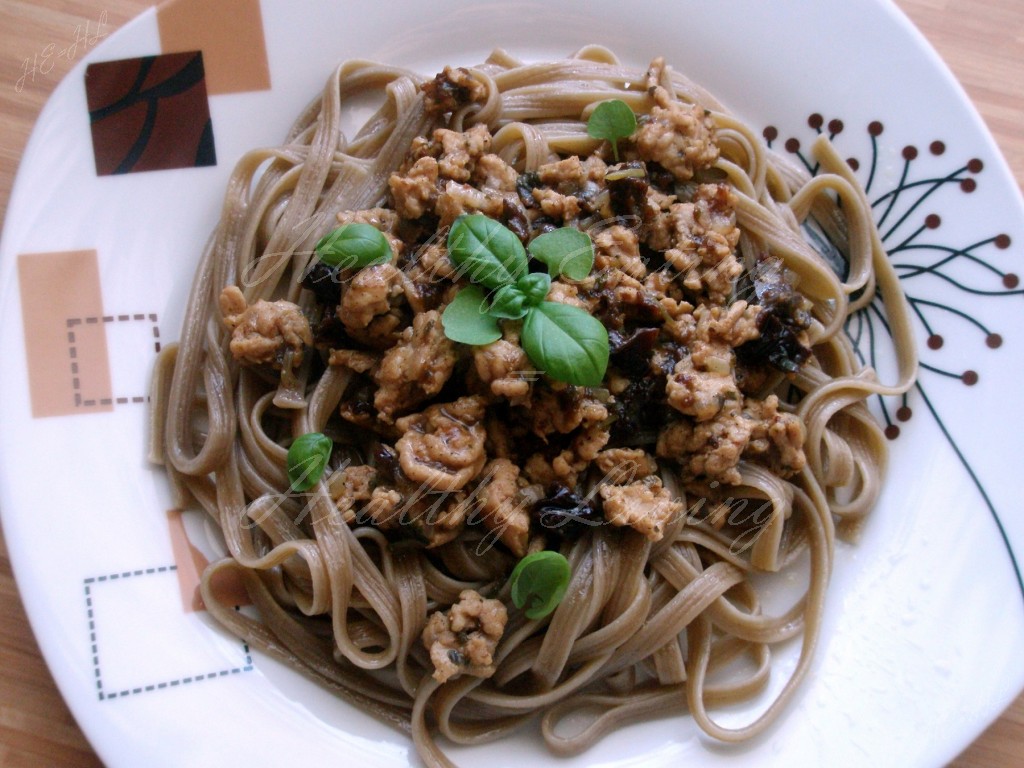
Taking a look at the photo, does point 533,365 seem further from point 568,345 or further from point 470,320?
point 470,320

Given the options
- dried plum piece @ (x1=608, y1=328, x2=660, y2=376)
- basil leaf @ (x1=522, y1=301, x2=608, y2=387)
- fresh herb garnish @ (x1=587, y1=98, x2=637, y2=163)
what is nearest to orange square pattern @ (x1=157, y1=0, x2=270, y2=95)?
fresh herb garnish @ (x1=587, y1=98, x2=637, y2=163)

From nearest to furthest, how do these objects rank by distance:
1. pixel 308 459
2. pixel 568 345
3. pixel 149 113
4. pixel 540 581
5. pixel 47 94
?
pixel 568 345, pixel 540 581, pixel 308 459, pixel 149 113, pixel 47 94

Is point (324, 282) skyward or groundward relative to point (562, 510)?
skyward

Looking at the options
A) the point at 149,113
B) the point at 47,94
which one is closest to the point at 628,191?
the point at 149,113

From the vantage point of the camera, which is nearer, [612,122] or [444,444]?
[444,444]

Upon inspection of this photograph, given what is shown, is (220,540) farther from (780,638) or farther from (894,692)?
(894,692)

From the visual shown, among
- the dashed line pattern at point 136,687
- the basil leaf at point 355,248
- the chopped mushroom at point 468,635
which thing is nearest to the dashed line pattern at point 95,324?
the dashed line pattern at point 136,687

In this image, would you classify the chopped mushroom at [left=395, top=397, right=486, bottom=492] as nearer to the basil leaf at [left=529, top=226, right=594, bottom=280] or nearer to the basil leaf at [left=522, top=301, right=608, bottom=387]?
the basil leaf at [left=522, top=301, right=608, bottom=387]

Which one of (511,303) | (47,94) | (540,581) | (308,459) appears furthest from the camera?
(47,94)
